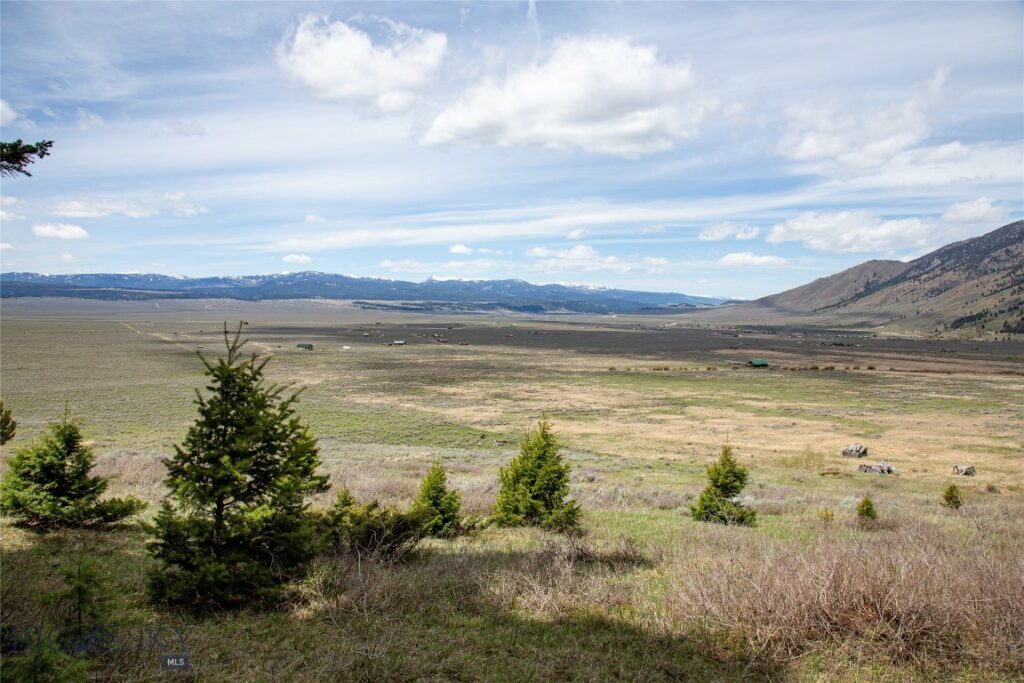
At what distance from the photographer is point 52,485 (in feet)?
36.1

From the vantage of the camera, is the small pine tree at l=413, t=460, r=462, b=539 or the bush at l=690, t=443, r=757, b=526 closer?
the small pine tree at l=413, t=460, r=462, b=539

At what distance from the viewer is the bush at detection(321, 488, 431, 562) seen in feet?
31.0

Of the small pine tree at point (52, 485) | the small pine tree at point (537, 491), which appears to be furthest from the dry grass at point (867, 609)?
the small pine tree at point (52, 485)

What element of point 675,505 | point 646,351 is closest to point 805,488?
point 675,505

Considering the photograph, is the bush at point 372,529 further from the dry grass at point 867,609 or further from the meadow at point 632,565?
the dry grass at point 867,609

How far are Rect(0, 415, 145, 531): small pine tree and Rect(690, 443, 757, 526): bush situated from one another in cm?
1385

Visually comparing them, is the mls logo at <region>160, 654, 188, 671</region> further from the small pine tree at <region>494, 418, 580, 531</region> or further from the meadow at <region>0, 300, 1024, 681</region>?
the small pine tree at <region>494, 418, 580, 531</region>

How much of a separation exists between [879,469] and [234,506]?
31205mm

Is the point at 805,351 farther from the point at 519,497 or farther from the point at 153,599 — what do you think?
the point at 153,599

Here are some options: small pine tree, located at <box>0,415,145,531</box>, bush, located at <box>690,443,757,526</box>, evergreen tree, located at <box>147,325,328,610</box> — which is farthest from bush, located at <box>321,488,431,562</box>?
bush, located at <box>690,443,757,526</box>

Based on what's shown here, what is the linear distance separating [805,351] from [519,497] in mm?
125575

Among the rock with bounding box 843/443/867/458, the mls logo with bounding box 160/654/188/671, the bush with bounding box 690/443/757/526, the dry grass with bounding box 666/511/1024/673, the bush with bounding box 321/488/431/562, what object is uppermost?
the dry grass with bounding box 666/511/1024/673

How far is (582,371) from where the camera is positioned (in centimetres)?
8012

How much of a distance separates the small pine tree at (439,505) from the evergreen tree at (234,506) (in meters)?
4.82
